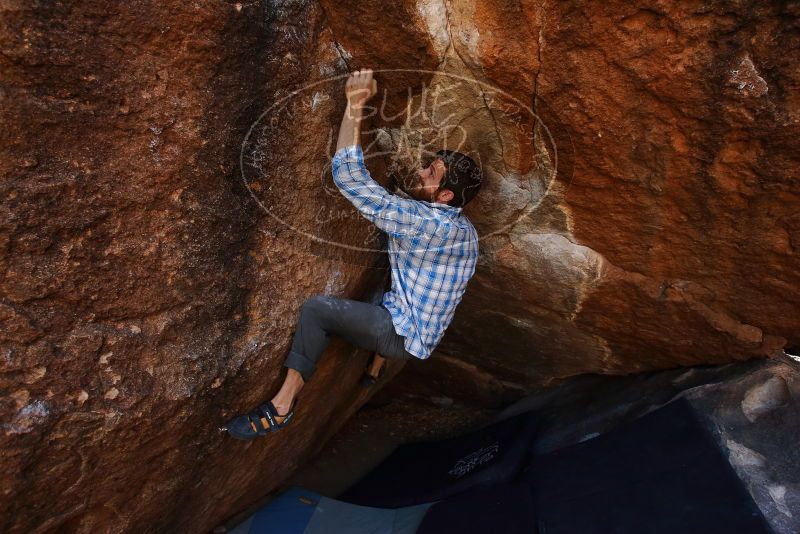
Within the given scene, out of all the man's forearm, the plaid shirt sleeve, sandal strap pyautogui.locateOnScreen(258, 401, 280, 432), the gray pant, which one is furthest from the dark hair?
sandal strap pyautogui.locateOnScreen(258, 401, 280, 432)

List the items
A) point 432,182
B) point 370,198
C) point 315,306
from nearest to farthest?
point 370,198, point 315,306, point 432,182

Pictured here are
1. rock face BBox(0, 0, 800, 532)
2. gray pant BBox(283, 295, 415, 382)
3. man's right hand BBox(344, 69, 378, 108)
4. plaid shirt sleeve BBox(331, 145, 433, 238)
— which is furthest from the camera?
gray pant BBox(283, 295, 415, 382)

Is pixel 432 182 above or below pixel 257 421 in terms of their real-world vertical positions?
above

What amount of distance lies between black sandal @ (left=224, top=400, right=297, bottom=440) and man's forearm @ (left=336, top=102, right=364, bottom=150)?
36.4 inches

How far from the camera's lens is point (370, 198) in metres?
1.84

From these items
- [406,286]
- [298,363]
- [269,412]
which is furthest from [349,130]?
[269,412]

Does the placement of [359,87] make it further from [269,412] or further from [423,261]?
[269,412]

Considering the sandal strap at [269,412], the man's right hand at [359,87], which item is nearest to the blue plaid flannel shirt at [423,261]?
the man's right hand at [359,87]

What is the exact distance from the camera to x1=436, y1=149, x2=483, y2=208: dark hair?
213 cm

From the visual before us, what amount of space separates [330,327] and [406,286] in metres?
0.30

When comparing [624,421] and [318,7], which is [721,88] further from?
[624,421]

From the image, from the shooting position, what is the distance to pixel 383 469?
136 inches

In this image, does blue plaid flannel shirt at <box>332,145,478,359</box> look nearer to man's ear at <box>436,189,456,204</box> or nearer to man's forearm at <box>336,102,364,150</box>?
man's ear at <box>436,189,456,204</box>

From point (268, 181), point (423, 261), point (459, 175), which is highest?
point (459, 175)
